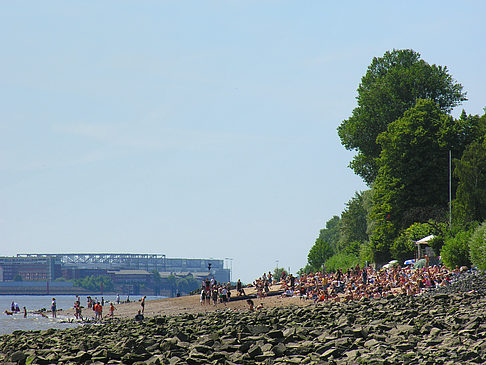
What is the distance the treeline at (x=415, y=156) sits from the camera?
6488 centimetres

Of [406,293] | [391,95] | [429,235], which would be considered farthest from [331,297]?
[391,95]

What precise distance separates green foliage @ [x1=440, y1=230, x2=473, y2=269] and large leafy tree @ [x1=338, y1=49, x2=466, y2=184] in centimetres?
2286

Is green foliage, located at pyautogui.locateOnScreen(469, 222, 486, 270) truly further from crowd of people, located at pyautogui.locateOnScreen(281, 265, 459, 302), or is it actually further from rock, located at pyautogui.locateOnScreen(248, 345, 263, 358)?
rock, located at pyautogui.locateOnScreen(248, 345, 263, 358)

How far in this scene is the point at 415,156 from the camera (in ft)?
231

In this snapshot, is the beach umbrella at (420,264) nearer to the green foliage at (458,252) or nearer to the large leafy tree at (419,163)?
the green foliage at (458,252)

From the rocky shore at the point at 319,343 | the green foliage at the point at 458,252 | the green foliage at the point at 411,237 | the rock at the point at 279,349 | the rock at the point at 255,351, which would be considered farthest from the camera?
the green foliage at the point at 411,237

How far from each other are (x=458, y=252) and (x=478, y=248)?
4.90 m

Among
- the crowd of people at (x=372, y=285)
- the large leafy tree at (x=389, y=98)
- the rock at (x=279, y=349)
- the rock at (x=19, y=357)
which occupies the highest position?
the large leafy tree at (x=389, y=98)

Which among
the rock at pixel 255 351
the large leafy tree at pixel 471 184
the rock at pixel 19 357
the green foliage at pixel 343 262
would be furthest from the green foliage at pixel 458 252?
the green foliage at pixel 343 262

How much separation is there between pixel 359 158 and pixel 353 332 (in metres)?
59.1

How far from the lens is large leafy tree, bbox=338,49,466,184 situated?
252 feet

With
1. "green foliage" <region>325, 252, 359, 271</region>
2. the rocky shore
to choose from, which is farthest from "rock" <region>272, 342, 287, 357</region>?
"green foliage" <region>325, 252, 359, 271</region>

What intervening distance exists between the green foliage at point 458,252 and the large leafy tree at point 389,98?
22857 mm

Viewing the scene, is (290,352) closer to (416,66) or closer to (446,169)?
(446,169)
